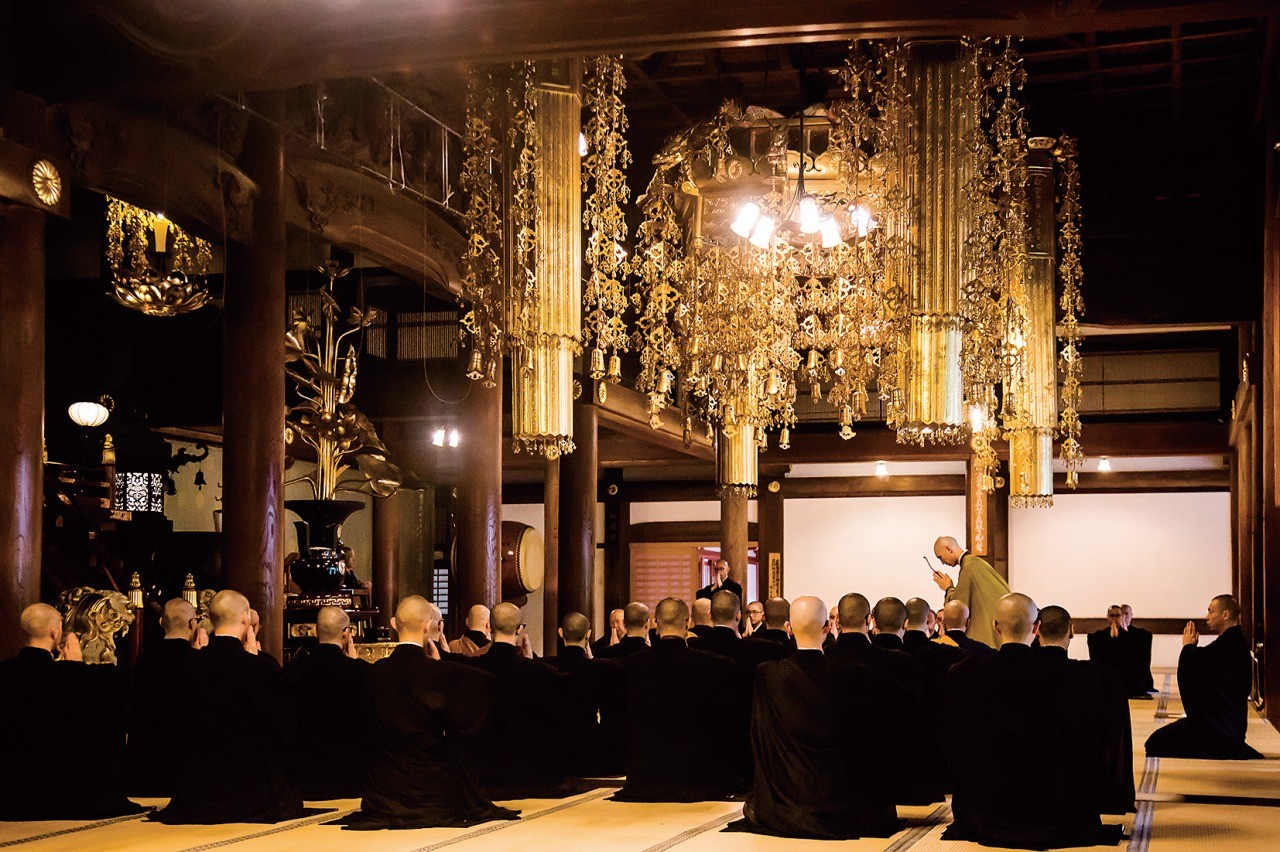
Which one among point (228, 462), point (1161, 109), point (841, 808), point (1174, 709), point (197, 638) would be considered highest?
point (1161, 109)

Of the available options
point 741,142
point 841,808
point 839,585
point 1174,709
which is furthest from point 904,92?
point 839,585

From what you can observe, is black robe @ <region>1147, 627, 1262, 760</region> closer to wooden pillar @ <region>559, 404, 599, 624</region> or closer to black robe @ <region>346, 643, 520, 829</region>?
black robe @ <region>346, 643, 520, 829</region>

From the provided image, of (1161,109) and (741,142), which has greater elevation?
(1161,109)

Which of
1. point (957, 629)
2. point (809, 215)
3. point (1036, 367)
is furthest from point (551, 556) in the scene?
point (957, 629)

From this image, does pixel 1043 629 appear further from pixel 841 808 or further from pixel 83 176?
pixel 83 176

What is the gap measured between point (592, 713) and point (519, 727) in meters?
0.64

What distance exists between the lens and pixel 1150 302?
1142 cm

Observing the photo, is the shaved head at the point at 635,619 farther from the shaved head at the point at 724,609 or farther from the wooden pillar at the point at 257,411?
the wooden pillar at the point at 257,411

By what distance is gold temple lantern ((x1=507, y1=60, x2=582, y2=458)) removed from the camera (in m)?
5.79

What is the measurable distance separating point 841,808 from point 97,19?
3.92 m

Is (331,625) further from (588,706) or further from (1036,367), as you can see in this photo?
(1036,367)

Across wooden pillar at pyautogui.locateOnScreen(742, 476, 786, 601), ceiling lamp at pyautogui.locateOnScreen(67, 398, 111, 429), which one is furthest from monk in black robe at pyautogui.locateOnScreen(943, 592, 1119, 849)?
wooden pillar at pyautogui.locateOnScreen(742, 476, 786, 601)

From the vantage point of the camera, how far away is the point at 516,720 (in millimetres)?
6047

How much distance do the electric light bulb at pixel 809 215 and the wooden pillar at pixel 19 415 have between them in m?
3.88
